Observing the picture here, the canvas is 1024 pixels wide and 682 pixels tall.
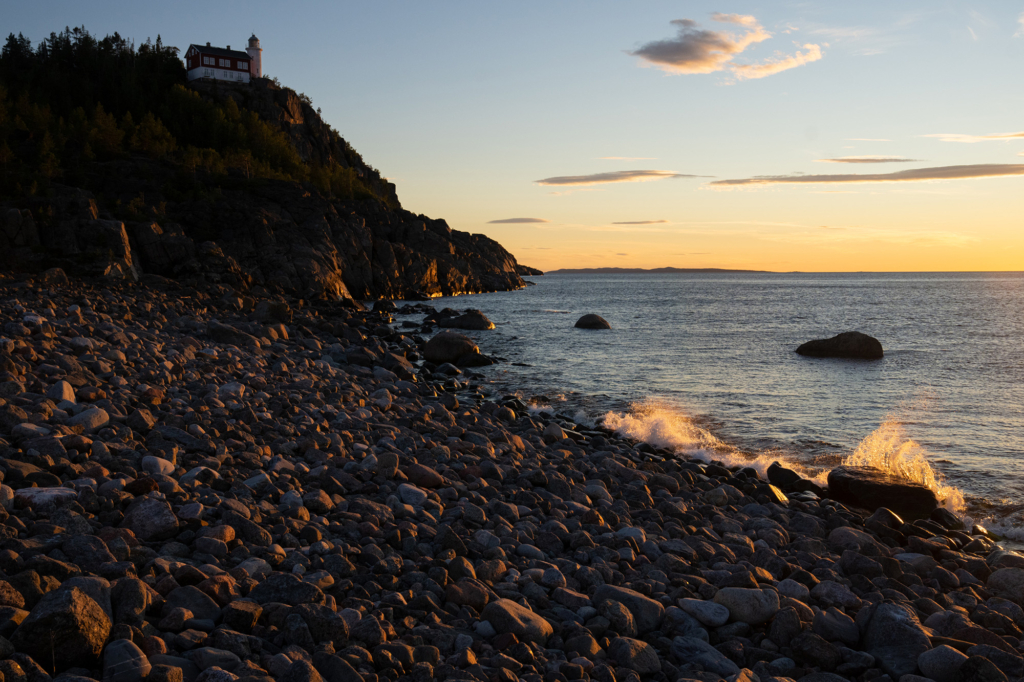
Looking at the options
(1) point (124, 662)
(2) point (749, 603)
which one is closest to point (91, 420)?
(1) point (124, 662)

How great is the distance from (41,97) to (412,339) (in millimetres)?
74993

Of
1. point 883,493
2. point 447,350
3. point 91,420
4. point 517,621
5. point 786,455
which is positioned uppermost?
point 91,420

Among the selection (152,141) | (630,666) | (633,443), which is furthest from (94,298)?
(152,141)

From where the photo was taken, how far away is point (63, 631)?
3.39m

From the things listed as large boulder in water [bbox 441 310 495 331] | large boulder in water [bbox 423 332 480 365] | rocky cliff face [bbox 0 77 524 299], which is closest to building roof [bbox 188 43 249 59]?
rocky cliff face [bbox 0 77 524 299]

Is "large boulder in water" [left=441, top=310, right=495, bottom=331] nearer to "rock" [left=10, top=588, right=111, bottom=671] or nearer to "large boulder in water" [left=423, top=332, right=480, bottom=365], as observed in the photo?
"large boulder in water" [left=423, top=332, right=480, bottom=365]

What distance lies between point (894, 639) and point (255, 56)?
10995 cm

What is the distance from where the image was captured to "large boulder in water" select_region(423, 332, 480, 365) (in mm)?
25516

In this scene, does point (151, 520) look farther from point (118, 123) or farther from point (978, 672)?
point (118, 123)

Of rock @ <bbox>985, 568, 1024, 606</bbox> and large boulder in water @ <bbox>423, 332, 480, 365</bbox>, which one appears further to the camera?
large boulder in water @ <bbox>423, 332, 480, 365</bbox>

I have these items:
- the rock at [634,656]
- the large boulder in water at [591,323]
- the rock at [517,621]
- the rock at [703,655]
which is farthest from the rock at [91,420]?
the large boulder in water at [591,323]

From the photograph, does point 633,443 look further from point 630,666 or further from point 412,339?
point 412,339

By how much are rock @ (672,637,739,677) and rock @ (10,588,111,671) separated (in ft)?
13.1

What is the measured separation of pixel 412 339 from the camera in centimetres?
3177
